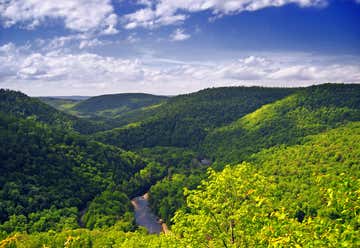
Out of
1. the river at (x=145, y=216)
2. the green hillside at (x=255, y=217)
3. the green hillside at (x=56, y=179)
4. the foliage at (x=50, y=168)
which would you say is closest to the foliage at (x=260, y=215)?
the green hillside at (x=255, y=217)

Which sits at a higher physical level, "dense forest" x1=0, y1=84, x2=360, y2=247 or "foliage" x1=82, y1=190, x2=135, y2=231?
"dense forest" x1=0, y1=84, x2=360, y2=247

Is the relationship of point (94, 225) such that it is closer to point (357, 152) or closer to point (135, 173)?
point (135, 173)

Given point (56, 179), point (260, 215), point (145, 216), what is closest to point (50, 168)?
point (56, 179)

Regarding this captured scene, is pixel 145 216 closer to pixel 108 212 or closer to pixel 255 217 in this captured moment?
pixel 108 212

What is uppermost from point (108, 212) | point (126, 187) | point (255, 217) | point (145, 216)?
point (255, 217)

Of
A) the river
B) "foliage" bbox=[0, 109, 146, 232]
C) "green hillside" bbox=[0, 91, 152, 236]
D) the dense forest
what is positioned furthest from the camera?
the river

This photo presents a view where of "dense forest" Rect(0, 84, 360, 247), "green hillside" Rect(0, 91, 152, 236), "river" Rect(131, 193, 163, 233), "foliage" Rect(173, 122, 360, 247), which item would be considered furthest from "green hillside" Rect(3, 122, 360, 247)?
"river" Rect(131, 193, 163, 233)

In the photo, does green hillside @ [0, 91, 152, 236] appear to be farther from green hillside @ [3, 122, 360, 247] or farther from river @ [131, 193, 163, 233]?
green hillside @ [3, 122, 360, 247]

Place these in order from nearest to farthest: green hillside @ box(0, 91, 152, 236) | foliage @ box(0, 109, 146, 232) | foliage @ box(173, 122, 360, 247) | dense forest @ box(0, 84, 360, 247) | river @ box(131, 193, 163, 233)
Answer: foliage @ box(173, 122, 360, 247) < dense forest @ box(0, 84, 360, 247) < green hillside @ box(0, 91, 152, 236) < foliage @ box(0, 109, 146, 232) < river @ box(131, 193, 163, 233)

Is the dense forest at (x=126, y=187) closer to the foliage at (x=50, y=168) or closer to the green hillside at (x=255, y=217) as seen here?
the green hillside at (x=255, y=217)

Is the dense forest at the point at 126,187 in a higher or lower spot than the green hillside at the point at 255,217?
lower
